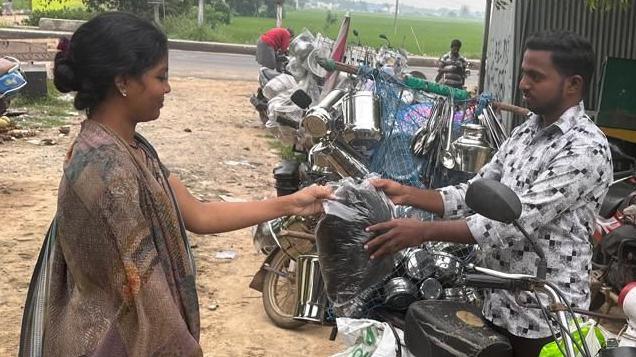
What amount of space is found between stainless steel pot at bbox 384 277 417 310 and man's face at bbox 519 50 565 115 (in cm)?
90

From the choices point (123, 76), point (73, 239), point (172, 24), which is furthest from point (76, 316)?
point (172, 24)

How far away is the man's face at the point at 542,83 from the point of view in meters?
2.51

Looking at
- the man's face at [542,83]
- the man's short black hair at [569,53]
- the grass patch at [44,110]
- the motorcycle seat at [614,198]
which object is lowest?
the grass patch at [44,110]

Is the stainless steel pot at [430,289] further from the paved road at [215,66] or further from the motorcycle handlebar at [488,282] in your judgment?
the paved road at [215,66]

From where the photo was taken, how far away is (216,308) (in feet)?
17.3

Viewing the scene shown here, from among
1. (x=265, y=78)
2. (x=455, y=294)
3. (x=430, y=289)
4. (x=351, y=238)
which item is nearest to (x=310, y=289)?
(x=455, y=294)

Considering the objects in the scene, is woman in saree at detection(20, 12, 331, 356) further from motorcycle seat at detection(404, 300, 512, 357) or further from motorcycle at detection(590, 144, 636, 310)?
motorcycle at detection(590, 144, 636, 310)

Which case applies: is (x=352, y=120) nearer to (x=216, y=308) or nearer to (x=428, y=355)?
(x=216, y=308)

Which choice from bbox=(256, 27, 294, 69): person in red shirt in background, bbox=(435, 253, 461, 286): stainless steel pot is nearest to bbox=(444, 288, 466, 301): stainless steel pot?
bbox=(435, 253, 461, 286): stainless steel pot

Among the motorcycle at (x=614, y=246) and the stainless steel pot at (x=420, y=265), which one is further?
the motorcycle at (x=614, y=246)

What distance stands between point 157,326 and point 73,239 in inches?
12.2

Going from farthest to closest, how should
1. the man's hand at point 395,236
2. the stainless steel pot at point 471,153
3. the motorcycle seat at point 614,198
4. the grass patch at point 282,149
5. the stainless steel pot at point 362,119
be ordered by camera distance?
the grass patch at point 282,149
the motorcycle seat at point 614,198
the stainless steel pot at point 362,119
the stainless steel pot at point 471,153
the man's hand at point 395,236

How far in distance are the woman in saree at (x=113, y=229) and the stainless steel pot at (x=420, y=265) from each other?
4.09 feet

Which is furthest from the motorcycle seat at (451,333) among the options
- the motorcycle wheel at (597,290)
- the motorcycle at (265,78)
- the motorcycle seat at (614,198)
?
the motorcycle at (265,78)
